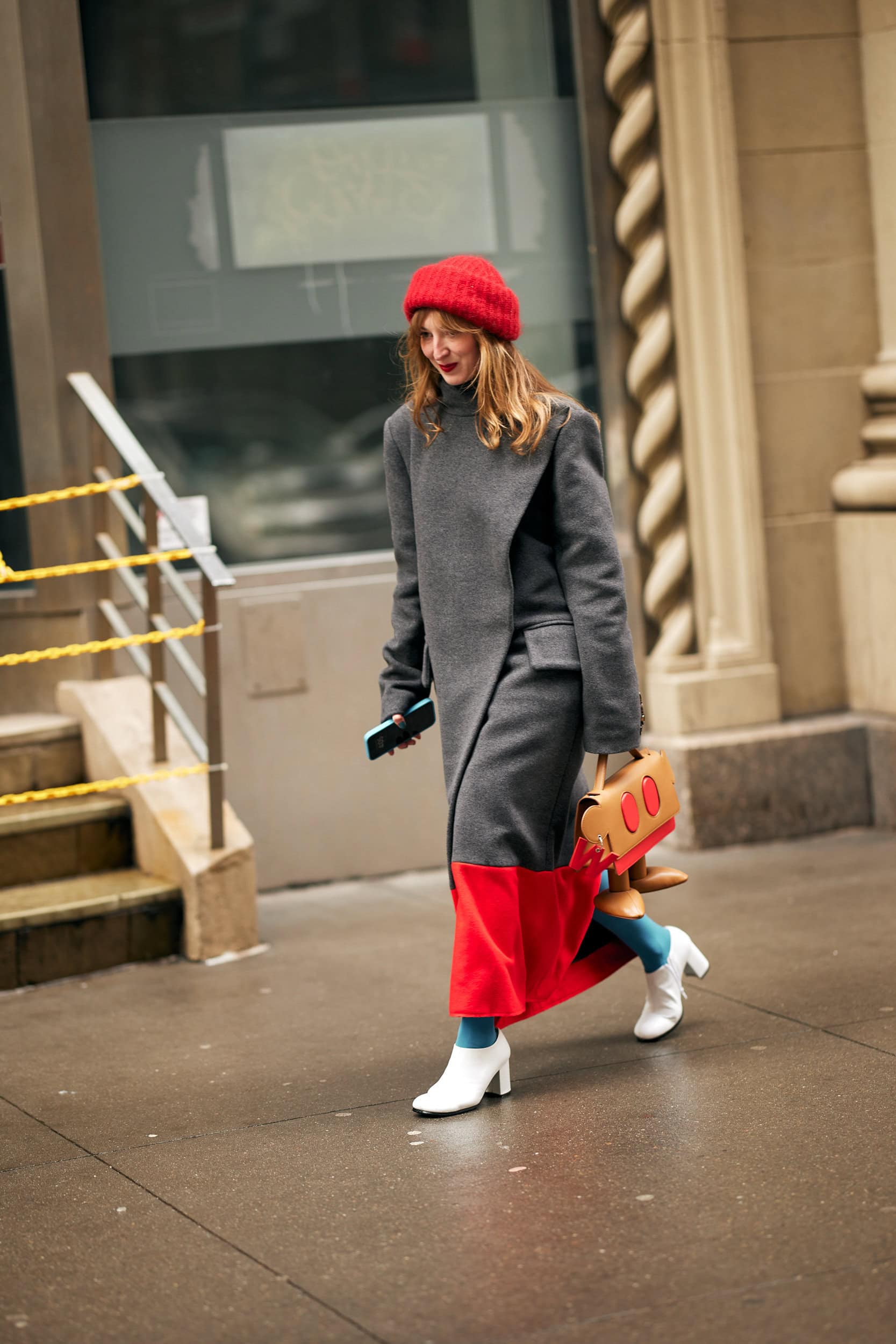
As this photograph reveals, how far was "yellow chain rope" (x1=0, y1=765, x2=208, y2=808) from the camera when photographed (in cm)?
511

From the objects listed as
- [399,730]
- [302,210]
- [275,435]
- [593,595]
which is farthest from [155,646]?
[593,595]

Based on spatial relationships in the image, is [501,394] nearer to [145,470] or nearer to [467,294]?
[467,294]

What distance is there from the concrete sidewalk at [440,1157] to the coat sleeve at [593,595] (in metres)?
0.83

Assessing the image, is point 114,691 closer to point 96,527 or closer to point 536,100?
point 96,527

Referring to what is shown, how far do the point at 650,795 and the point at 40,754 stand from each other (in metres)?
2.70

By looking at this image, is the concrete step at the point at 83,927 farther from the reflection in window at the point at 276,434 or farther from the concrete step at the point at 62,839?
the reflection in window at the point at 276,434

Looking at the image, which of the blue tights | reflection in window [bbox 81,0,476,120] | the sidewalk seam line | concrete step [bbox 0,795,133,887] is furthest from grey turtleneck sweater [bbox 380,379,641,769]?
reflection in window [bbox 81,0,476,120]

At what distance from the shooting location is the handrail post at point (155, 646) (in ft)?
18.6

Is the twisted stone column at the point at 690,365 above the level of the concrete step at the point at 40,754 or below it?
above

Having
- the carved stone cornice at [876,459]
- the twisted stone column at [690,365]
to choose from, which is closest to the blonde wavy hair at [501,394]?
the twisted stone column at [690,365]

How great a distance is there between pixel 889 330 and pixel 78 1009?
3.88m

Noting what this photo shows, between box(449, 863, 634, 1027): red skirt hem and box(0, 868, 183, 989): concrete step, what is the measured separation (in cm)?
178

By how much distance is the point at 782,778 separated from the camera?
6.54m

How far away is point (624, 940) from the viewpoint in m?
4.13
